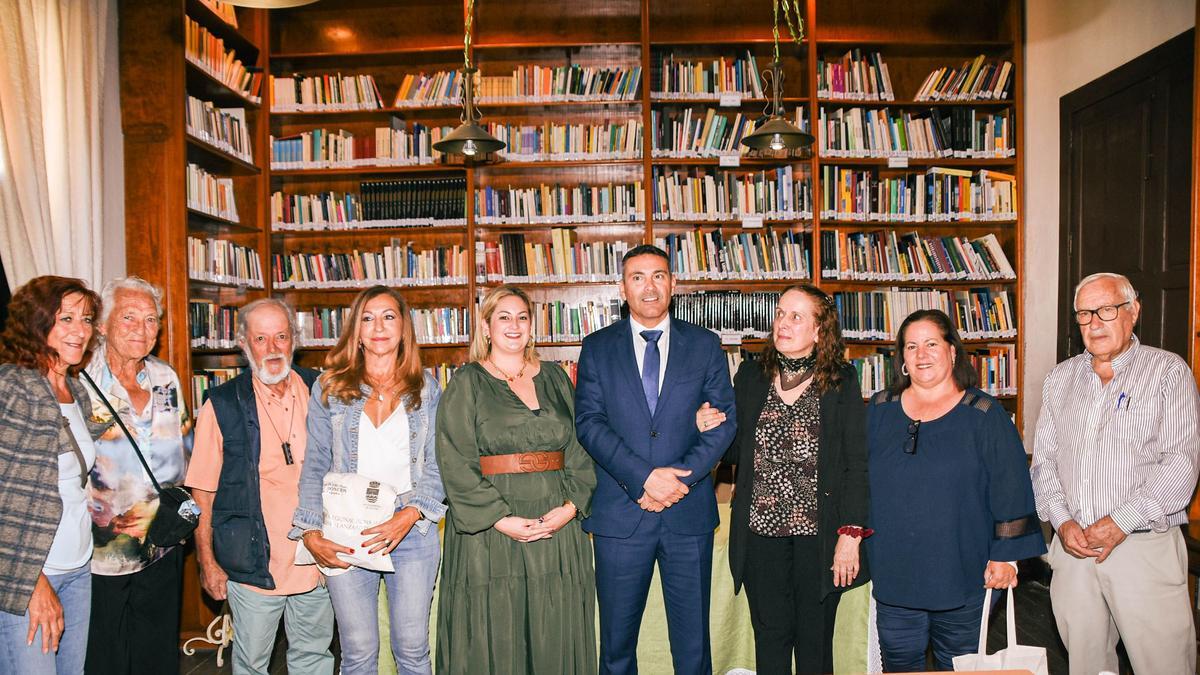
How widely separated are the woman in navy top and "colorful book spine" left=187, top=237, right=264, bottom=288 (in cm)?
373

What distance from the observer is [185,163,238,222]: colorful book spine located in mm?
4340

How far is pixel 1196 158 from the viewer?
319 centimetres

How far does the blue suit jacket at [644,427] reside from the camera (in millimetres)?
2619

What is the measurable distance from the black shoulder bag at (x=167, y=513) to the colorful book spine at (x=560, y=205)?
304cm

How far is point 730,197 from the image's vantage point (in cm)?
532

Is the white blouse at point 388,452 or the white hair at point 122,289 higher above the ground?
the white hair at point 122,289

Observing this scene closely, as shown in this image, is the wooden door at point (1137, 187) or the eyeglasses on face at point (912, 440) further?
the wooden door at point (1137, 187)

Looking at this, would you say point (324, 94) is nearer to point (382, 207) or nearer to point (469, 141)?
point (382, 207)

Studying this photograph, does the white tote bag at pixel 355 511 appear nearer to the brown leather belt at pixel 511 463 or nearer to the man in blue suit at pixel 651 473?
the brown leather belt at pixel 511 463

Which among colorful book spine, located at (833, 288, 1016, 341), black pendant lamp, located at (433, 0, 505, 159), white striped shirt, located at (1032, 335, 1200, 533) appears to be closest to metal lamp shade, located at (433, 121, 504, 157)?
black pendant lamp, located at (433, 0, 505, 159)

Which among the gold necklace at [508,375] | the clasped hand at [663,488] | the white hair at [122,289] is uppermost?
the white hair at [122,289]

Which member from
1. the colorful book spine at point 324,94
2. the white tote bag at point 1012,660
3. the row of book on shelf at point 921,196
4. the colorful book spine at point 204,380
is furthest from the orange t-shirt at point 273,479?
the row of book on shelf at point 921,196

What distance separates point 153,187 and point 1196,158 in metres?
4.98

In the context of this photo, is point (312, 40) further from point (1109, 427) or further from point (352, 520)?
point (1109, 427)
